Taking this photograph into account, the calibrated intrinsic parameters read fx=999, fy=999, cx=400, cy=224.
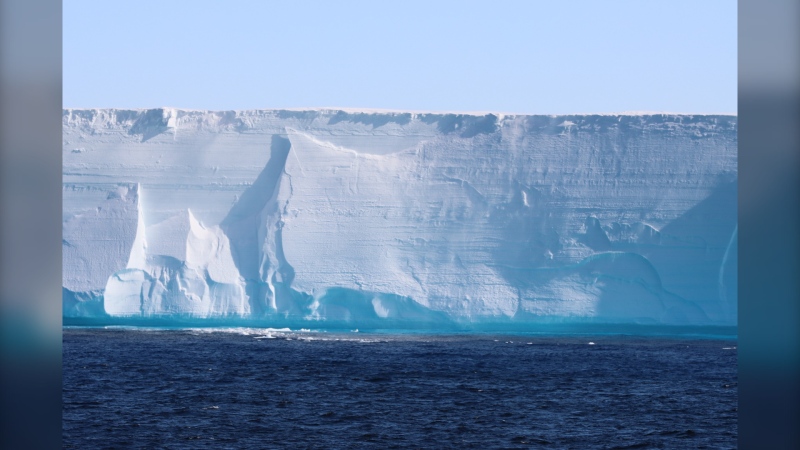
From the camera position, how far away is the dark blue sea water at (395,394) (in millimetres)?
8023

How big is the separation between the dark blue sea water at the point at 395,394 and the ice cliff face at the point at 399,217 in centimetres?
80

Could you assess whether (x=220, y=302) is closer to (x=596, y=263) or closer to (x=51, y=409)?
(x=596, y=263)

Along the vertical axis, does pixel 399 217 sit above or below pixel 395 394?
above

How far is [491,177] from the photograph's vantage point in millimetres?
17359

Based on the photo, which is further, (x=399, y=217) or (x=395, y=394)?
(x=399, y=217)

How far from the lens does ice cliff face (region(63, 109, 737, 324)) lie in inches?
651

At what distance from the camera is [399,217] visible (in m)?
17.2

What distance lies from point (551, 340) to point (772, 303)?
53.9 feet

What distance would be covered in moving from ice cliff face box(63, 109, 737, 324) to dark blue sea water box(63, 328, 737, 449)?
2.63 feet

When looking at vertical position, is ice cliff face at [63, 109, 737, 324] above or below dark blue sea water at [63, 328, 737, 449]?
above

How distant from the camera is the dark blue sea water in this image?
8.02m

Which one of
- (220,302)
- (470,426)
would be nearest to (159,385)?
(470,426)

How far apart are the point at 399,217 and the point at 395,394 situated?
6.96 meters

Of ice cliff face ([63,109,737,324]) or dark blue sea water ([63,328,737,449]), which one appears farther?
ice cliff face ([63,109,737,324])
